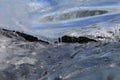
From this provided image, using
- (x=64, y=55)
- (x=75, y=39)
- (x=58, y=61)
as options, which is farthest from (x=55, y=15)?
(x=58, y=61)

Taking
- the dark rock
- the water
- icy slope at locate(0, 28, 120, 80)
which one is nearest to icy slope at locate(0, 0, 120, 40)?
the water

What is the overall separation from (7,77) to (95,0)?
6870mm

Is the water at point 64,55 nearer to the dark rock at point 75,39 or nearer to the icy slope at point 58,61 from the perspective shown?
the icy slope at point 58,61

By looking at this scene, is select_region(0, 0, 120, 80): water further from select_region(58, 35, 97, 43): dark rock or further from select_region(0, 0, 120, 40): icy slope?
select_region(58, 35, 97, 43): dark rock

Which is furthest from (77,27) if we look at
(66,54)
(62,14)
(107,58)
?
(107,58)

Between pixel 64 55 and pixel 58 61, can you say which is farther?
pixel 64 55

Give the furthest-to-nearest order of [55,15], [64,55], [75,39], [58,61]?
1. [55,15]
2. [75,39]
3. [64,55]
4. [58,61]

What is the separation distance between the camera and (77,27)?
306 inches

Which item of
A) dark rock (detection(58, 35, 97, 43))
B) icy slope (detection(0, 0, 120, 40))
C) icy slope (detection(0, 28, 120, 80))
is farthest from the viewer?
icy slope (detection(0, 0, 120, 40))

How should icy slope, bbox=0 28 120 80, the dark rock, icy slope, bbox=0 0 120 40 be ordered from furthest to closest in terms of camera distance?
1. icy slope, bbox=0 0 120 40
2. the dark rock
3. icy slope, bbox=0 28 120 80

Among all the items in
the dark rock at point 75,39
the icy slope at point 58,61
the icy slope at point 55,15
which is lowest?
the icy slope at point 58,61

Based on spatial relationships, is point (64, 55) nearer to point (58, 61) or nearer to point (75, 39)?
point (58, 61)

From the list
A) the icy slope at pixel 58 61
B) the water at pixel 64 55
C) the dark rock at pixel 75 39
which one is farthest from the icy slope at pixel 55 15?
the icy slope at pixel 58 61

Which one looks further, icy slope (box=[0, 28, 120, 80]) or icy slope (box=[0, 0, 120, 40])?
icy slope (box=[0, 0, 120, 40])
